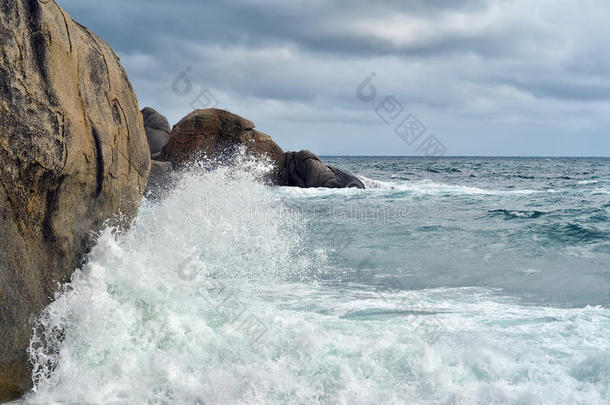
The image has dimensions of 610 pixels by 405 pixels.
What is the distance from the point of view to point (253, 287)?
590 centimetres

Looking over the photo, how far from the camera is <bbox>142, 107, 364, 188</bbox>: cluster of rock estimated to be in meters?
21.2

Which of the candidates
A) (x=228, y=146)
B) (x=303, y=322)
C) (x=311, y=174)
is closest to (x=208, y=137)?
(x=228, y=146)

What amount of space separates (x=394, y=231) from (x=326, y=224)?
1633mm

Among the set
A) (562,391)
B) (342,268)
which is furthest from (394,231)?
(562,391)

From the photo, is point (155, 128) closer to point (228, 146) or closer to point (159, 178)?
point (228, 146)

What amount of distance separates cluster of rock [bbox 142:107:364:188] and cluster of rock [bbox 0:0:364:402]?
16542 millimetres

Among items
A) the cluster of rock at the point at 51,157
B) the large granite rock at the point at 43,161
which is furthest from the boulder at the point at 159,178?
the large granite rock at the point at 43,161

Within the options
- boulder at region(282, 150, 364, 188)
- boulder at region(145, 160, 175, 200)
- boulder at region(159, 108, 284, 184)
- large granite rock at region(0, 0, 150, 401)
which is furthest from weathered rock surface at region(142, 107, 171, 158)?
large granite rock at region(0, 0, 150, 401)

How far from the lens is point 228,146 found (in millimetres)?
21547

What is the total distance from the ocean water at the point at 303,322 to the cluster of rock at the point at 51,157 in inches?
7.3

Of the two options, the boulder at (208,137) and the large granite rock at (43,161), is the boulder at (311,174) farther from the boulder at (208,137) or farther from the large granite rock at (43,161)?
the large granite rock at (43,161)

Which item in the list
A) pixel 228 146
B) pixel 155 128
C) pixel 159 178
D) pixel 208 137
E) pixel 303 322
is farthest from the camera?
pixel 155 128

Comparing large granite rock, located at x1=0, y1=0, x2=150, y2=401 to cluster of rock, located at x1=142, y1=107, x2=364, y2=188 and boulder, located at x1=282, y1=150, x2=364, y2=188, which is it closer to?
cluster of rock, located at x1=142, y1=107, x2=364, y2=188

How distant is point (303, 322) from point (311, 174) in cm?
1855
